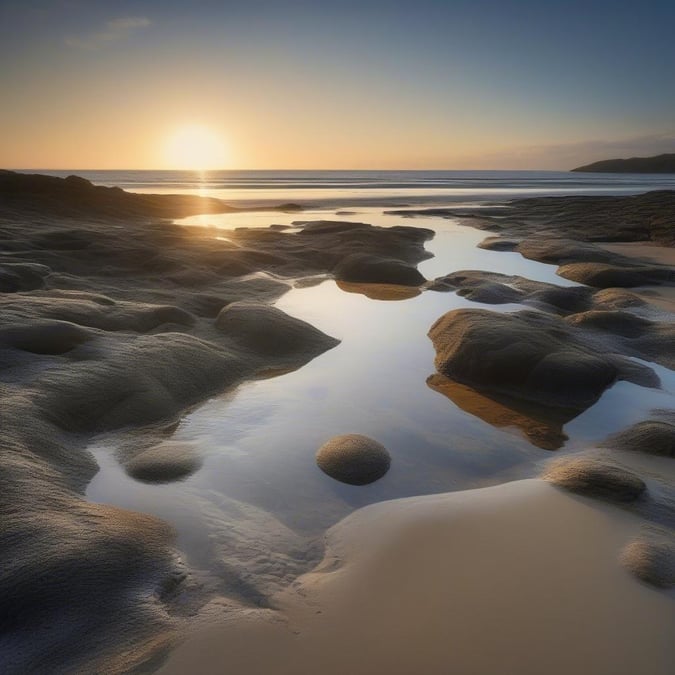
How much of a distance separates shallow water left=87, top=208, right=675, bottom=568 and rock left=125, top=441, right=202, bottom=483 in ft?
0.27

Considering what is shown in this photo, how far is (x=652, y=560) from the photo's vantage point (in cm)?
333

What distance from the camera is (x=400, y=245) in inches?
648

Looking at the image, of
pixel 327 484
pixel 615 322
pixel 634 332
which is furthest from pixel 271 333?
pixel 634 332

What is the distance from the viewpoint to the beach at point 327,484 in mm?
2656

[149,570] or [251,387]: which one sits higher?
[149,570]

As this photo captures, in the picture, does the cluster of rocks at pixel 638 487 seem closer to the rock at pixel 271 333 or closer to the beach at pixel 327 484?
the beach at pixel 327 484

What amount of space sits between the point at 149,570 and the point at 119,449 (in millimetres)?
1737

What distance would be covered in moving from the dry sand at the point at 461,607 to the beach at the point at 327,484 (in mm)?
14

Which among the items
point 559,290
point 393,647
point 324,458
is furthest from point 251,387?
point 559,290

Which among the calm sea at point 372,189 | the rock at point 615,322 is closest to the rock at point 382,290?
the rock at point 615,322

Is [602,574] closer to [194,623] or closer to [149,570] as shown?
[194,623]

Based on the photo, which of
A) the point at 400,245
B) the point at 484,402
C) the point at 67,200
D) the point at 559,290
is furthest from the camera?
the point at 67,200

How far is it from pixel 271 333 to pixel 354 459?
3.45 meters

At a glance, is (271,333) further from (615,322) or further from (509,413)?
(615,322)
